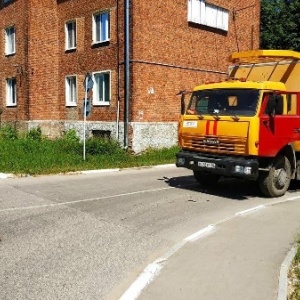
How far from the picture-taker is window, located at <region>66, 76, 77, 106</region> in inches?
837

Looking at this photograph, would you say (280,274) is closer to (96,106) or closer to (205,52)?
(96,106)

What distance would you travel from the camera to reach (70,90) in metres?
21.5

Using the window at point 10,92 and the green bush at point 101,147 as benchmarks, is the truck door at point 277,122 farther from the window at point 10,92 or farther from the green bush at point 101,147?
the window at point 10,92

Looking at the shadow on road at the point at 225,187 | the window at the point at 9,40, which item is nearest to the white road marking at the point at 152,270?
the shadow on road at the point at 225,187

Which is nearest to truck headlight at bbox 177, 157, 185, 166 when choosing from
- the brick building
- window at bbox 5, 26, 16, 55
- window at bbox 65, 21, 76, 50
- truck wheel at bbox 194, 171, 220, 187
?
truck wheel at bbox 194, 171, 220, 187

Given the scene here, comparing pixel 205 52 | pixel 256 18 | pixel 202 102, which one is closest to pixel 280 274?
pixel 202 102

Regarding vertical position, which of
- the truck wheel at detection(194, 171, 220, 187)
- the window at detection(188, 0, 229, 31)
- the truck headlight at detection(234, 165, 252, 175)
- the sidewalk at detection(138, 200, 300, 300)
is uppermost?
the window at detection(188, 0, 229, 31)

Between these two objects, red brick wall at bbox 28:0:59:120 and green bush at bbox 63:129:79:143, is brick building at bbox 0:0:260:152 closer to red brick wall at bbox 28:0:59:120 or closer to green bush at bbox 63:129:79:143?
red brick wall at bbox 28:0:59:120

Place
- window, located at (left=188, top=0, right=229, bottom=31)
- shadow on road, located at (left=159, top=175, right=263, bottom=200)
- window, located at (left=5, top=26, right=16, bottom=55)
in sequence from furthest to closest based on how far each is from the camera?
window, located at (left=5, top=26, right=16, bottom=55) < window, located at (left=188, top=0, right=229, bottom=31) < shadow on road, located at (left=159, top=175, right=263, bottom=200)

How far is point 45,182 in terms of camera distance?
1177cm

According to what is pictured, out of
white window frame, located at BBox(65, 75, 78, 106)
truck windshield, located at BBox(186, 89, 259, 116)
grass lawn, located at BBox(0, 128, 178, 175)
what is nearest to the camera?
truck windshield, located at BBox(186, 89, 259, 116)

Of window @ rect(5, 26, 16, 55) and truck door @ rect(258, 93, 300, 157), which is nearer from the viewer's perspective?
truck door @ rect(258, 93, 300, 157)

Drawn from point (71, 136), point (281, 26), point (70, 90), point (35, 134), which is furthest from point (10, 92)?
point (281, 26)

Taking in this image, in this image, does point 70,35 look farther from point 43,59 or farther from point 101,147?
point 101,147
